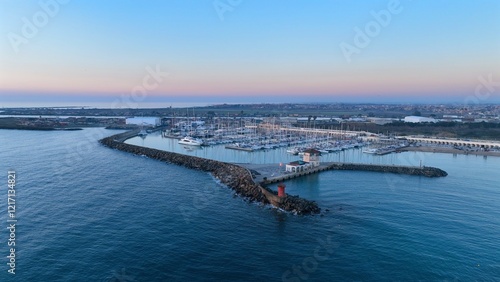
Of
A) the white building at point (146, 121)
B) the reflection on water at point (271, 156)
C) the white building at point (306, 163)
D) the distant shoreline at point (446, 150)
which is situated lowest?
the reflection on water at point (271, 156)

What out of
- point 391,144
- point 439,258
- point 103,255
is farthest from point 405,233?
point 391,144

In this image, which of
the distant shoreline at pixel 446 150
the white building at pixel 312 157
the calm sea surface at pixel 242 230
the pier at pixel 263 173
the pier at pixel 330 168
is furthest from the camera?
the distant shoreline at pixel 446 150

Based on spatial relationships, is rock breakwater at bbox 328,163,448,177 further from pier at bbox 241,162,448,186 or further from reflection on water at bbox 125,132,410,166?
reflection on water at bbox 125,132,410,166

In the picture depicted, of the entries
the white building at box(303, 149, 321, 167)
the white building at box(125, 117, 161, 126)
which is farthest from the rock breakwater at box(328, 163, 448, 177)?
the white building at box(125, 117, 161, 126)

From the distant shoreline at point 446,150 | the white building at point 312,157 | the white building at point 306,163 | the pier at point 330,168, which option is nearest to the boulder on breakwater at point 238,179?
the pier at point 330,168

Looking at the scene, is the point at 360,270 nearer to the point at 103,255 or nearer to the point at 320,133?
the point at 103,255

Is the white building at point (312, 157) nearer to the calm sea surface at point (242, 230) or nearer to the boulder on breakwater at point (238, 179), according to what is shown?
the calm sea surface at point (242, 230)

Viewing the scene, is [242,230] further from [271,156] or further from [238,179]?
[271,156]
